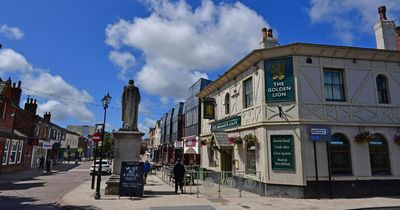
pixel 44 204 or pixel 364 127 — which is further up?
pixel 364 127

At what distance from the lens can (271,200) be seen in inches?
474

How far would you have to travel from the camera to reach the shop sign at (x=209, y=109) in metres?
20.4

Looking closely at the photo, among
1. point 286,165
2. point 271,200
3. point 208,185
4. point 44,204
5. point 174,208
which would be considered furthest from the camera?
point 208,185

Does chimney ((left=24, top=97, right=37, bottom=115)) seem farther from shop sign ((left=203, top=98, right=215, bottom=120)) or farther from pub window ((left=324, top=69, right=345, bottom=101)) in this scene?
pub window ((left=324, top=69, right=345, bottom=101))

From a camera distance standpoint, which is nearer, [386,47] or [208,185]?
[386,47]

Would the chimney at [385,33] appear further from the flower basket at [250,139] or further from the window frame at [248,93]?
the flower basket at [250,139]

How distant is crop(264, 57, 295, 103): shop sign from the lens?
44.3 ft

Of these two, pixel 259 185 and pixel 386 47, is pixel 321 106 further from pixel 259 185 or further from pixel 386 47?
pixel 386 47

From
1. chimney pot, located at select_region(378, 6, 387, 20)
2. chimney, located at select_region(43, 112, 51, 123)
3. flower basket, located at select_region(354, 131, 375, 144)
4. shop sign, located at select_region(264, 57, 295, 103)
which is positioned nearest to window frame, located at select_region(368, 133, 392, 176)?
flower basket, located at select_region(354, 131, 375, 144)

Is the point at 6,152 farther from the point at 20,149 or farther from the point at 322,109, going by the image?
→ the point at 322,109

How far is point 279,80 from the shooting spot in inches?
542

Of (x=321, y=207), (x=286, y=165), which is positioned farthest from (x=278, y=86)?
(x=321, y=207)

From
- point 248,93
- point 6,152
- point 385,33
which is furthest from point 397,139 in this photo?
point 6,152

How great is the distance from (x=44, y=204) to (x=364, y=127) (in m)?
15.0
